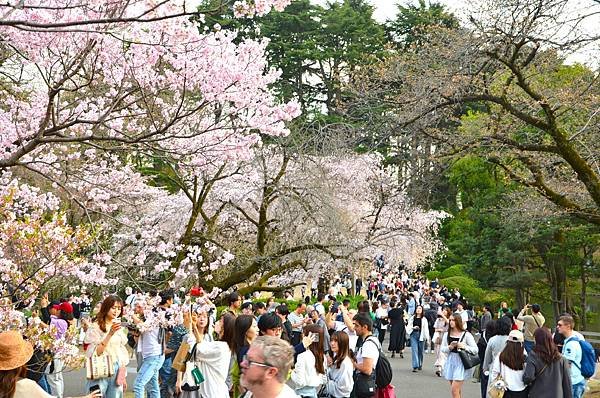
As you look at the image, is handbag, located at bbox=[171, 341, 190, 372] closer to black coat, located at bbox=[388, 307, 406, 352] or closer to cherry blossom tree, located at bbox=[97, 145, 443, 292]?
cherry blossom tree, located at bbox=[97, 145, 443, 292]

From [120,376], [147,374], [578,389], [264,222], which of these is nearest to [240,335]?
[120,376]

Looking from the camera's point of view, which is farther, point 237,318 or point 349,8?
point 349,8

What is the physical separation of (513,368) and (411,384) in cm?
604

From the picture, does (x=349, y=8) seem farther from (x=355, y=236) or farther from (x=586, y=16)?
(x=586, y=16)

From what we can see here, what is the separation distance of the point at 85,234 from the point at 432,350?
52.9 feet

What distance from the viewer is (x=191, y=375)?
708cm

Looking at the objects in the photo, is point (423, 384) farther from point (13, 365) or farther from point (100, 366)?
point (13, 365)

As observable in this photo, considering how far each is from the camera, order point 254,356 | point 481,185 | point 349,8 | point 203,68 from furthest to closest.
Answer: point 349,8 < point 481,185 < point 203,68 < point 254,356

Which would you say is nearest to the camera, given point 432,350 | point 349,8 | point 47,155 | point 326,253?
point 47,155

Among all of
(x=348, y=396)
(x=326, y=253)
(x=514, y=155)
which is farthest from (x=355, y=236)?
(x=348, y=396)

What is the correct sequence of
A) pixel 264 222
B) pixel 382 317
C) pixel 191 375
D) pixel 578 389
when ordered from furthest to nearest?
pixel 382 317 < pixel 264 222 < pixel 578 389 < pixel 191 375

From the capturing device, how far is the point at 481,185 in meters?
29.5

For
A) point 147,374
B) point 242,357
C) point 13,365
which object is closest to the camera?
point 13,365

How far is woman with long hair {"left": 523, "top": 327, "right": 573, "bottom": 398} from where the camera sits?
7.12m
